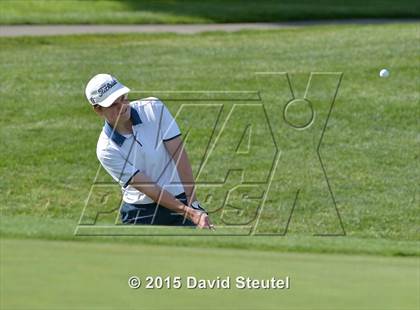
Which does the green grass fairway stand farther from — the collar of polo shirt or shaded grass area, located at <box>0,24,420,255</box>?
the collar of polo shirt

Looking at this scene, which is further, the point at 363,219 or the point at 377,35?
the point at 377,35

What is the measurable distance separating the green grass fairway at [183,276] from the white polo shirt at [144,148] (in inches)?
74.1

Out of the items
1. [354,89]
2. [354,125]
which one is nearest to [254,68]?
[354,89]

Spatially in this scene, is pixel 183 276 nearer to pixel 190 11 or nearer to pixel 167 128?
pixel 167 128

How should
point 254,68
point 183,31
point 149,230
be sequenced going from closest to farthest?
point 149,230, point 254,68, point 183,31

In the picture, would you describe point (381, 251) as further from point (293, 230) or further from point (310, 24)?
point (310, 24)

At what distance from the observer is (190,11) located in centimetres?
2444

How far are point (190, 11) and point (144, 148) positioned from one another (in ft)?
54.1

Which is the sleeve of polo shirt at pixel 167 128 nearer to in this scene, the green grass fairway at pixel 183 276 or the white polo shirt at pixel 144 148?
the white polo shirt at pixel 144 148

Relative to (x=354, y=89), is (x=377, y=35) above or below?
above

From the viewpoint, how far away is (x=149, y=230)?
7270 mm

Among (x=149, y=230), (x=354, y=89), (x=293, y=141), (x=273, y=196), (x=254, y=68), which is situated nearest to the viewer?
(x=149, y=230)

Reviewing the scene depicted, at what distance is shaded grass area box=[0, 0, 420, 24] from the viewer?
916 inches

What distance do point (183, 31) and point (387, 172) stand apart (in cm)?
925
